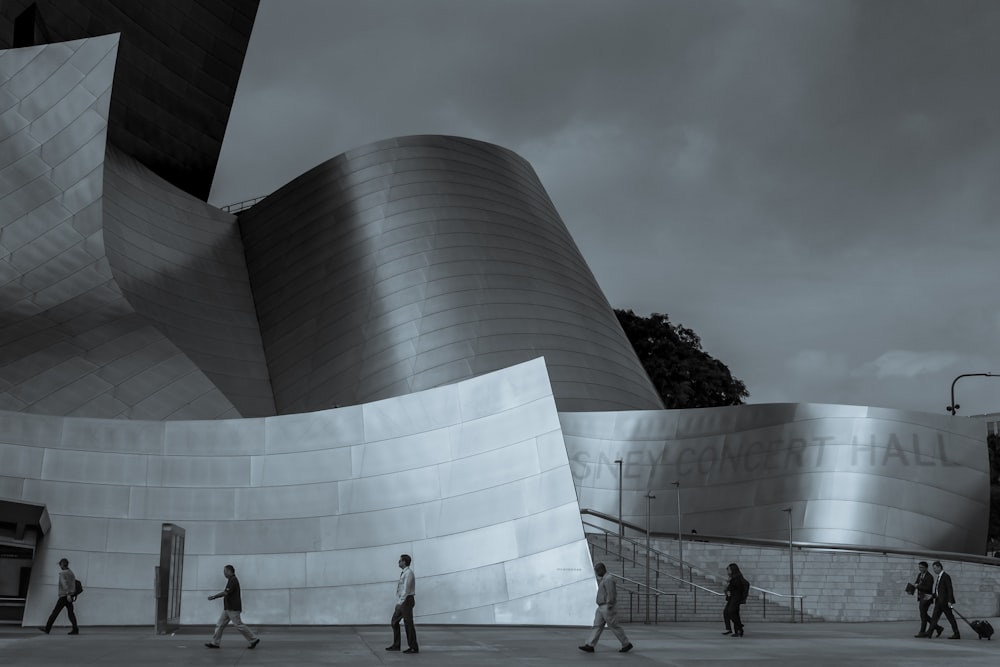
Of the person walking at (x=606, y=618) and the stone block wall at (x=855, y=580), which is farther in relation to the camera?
the stone block wall at (x=855, y=580)

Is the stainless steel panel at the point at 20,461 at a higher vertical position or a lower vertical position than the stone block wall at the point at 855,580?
higher

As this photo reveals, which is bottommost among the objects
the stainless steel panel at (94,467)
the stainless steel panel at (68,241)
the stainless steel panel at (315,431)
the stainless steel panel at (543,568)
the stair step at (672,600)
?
the stair step at (672,600)

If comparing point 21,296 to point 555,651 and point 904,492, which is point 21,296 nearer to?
point 555,651

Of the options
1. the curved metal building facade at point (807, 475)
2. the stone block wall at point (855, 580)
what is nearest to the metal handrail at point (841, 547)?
the stone block wall at point (855, 580)

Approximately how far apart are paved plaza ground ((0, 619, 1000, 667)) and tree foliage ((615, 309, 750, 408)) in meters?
34.7

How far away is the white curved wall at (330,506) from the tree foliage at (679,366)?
109 ft

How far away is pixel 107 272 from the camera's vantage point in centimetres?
2633

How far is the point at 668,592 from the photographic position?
21.8m

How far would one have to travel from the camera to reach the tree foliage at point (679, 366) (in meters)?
51.5

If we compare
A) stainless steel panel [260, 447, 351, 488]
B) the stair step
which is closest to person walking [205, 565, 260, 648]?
stainless steel panel [260, 447, 351, 488]

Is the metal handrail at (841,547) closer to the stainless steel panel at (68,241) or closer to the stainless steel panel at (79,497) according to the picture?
the stainless steel panel at (79,497)

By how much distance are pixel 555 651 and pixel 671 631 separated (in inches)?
223

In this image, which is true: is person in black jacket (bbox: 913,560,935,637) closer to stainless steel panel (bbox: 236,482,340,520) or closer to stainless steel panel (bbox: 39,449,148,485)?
stainless steel panel (bbox: 236,482,340,520)

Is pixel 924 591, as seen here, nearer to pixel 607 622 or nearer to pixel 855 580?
pixel 607 622
